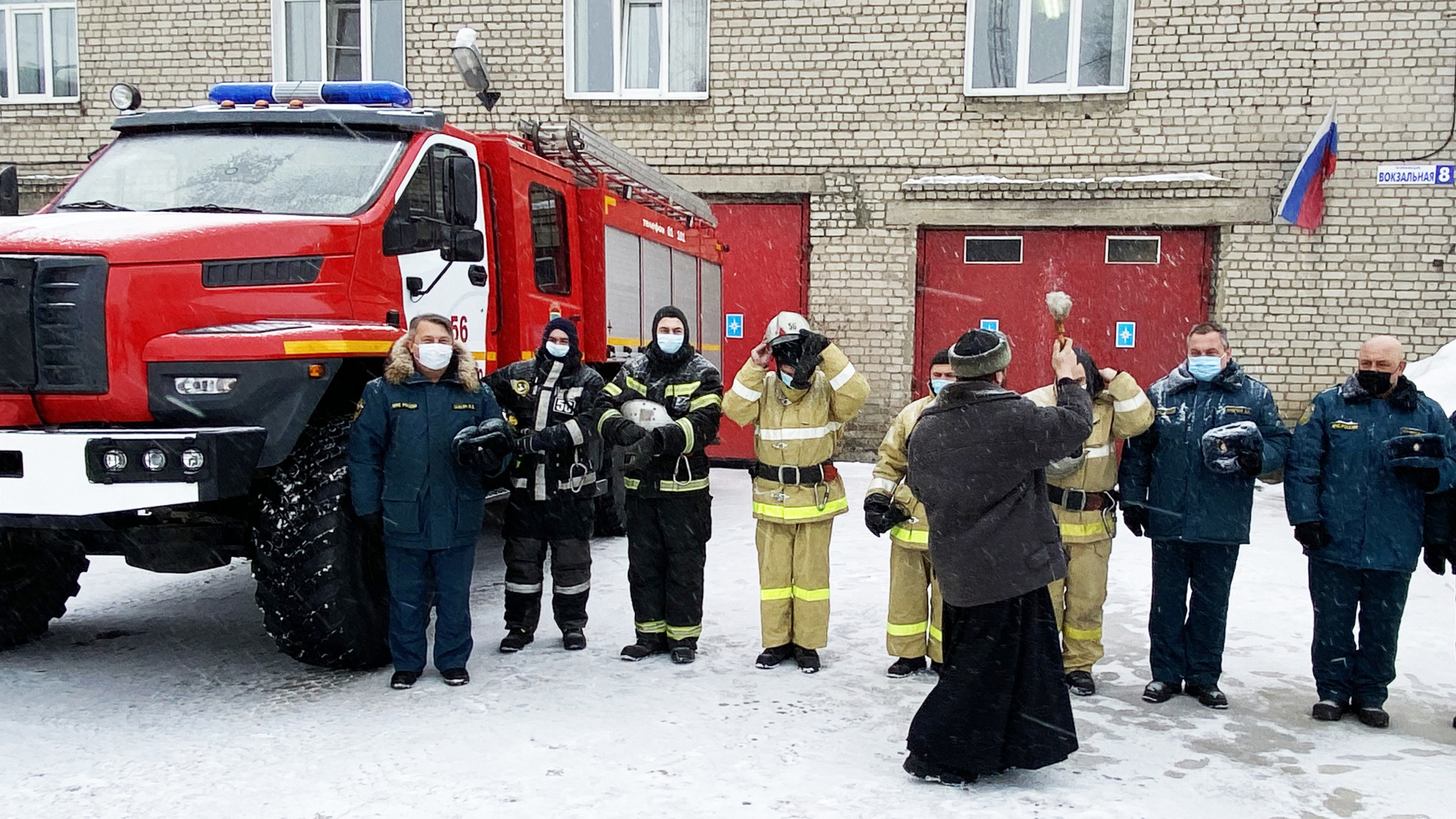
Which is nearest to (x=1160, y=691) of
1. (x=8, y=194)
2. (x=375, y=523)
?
(x=375, y=523)

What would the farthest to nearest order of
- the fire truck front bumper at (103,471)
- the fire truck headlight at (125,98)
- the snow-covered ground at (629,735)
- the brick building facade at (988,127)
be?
the brick building facade at (988,127) → the fire truck headlight at (125,98) → the fire truck front bumper at (103,471) → the snow-covered ground at (629,735)

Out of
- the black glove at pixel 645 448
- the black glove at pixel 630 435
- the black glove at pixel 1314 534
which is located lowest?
the black glove at pixel 1314 534

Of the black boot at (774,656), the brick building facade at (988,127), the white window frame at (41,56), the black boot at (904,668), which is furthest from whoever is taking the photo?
the white window frame at (41,56)

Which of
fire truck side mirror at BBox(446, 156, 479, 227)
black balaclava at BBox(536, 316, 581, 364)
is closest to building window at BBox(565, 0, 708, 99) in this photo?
fire truck side mirror at BBox(446, 156, 479, 227)

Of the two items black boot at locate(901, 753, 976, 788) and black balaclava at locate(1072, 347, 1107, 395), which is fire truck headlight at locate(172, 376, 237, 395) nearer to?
black boot at locate(901, 753, 976, 788)

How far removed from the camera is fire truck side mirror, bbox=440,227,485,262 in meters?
5.56

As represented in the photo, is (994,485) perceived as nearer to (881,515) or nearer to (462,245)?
(881,515)

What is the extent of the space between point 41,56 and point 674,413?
11.4m

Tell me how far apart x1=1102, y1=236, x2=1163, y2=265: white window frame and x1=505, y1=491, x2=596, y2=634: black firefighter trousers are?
298 inches

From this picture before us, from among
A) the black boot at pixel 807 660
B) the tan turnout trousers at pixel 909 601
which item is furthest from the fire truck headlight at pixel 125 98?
the tan turnout trousers at pixel 909 601

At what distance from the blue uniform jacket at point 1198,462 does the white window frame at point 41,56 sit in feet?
40.5

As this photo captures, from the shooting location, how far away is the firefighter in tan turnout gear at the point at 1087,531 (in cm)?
468

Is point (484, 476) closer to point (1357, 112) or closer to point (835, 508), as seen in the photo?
point (835, 508)

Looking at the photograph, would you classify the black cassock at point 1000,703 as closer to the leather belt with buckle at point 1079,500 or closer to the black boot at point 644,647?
the leather belt with buckle at point 1079,500
